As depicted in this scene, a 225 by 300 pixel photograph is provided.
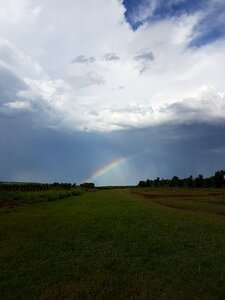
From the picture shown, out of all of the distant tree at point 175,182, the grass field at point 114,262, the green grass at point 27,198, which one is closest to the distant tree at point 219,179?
the distant tree at point 175,182

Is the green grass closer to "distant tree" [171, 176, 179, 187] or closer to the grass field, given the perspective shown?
the grass field

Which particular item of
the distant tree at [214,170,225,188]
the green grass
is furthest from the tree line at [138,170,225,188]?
the green grass

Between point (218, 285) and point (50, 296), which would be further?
point (218, 285)

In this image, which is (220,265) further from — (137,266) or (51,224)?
(51,224)

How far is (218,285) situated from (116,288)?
9.78 ft

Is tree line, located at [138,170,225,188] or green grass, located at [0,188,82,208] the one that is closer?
green grass, located at [0,188,82,208]

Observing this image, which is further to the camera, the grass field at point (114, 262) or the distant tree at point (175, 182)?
the distant tree at point (175, 182)

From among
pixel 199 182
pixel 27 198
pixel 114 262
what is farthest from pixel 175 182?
pixel 114 262

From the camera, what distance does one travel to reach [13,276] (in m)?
11.0

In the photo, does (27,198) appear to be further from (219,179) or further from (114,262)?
(219,179)

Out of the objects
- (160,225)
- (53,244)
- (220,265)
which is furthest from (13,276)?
(160,225)

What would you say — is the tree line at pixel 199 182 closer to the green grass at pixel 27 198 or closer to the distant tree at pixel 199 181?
the distant tree at pixel 199 181

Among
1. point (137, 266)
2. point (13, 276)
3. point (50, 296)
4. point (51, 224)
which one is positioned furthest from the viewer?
point (51, 224)

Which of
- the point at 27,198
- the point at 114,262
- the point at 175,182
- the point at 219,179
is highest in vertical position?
the point at 175,182
